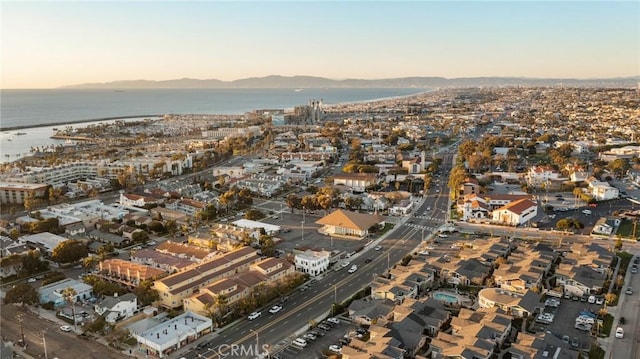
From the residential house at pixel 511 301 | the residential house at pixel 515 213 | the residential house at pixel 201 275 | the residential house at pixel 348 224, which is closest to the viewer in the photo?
the residential house at pixel 511 301

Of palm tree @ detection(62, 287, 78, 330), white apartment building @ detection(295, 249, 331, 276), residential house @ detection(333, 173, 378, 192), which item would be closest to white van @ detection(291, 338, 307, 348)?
white apartment building @ detection(295, 249, 331, 276)

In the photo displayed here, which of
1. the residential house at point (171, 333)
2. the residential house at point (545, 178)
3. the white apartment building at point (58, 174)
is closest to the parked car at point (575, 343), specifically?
the residential house at point (171, 333)

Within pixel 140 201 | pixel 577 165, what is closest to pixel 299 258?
pixel 140 201

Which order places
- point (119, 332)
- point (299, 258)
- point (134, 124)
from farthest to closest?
point (134, 124)
point (299, 258)
point (119, 332)

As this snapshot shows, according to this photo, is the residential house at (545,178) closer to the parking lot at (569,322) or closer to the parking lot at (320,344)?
the parking lot at (569,322)

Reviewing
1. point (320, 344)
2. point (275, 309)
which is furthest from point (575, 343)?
point (275, 309)

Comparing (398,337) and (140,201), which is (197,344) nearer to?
(398,337)

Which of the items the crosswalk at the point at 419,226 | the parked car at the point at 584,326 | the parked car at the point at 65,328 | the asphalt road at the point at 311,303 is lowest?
the asphalt road at the point at 311,303

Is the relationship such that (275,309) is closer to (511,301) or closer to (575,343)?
(511,301)
